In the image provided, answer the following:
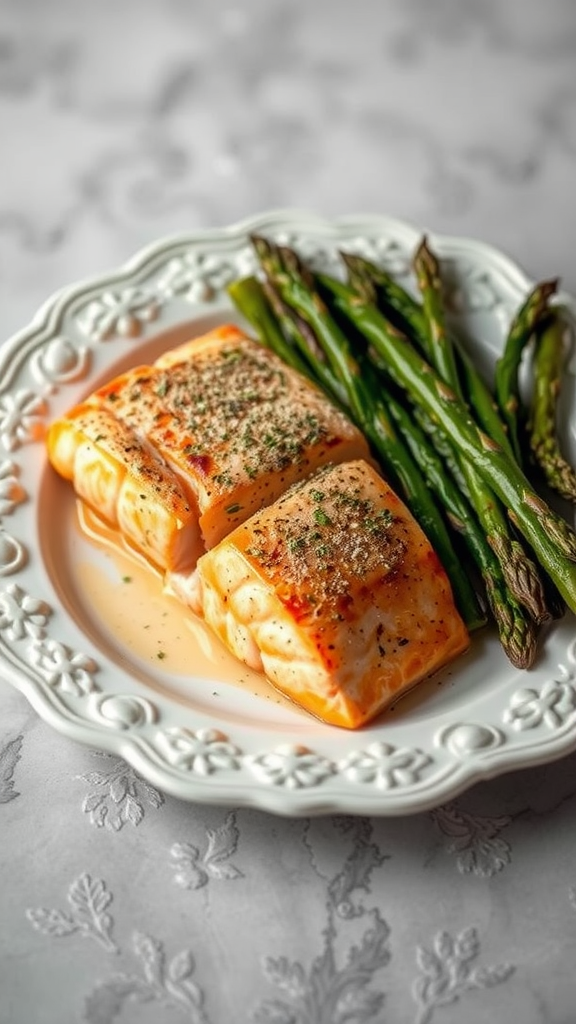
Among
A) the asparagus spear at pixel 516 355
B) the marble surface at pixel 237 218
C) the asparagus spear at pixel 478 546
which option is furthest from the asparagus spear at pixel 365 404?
the marble surface at pixel 237 218

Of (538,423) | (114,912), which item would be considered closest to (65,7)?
(538,423)

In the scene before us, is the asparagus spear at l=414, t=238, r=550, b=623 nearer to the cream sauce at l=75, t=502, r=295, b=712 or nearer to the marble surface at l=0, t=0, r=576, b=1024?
the marble surface at l=0, t=0, r=576, b=1024

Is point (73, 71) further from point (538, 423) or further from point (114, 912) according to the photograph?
A: point (114, 912)

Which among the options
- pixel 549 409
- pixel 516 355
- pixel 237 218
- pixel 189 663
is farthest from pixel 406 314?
pixel 189 663

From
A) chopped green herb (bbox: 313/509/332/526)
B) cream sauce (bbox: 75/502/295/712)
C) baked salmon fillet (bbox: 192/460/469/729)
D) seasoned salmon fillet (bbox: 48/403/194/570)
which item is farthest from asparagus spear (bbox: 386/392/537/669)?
seasoned salmon fillet (bbox: 48/403/194/570)

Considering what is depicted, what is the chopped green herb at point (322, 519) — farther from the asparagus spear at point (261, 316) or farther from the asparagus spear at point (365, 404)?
the asparagus spear at point (261, 316)

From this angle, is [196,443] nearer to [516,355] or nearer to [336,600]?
[336,600]

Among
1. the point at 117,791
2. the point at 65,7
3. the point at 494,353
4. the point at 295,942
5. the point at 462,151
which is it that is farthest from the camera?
the point at 65,7
